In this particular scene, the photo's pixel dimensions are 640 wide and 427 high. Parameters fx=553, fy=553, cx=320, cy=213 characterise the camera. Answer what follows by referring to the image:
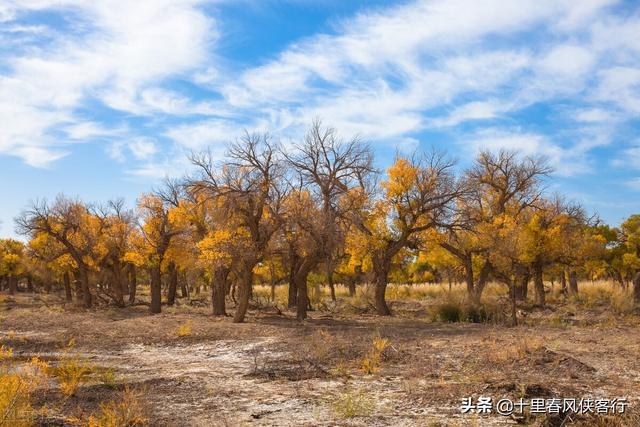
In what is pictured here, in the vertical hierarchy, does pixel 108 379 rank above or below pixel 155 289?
below

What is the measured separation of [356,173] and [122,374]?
1621 centimetres

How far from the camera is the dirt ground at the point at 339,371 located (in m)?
8.62

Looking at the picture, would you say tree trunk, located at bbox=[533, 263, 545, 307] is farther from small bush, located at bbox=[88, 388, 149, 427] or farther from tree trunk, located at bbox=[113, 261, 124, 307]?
small bush, located at bbox=[88, 388, 149, 427]

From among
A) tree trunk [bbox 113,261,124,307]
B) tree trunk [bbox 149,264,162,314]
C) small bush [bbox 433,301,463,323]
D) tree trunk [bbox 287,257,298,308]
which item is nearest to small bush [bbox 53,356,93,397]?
small bush [bbox 433,301,463,323]

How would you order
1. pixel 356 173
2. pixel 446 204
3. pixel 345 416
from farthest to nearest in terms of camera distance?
pixel 446 204, pixel 356 173, pixel 345 416

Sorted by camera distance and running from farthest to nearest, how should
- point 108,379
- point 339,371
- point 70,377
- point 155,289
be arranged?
point 155,289
point 339,371
point 70,377
point 108,379

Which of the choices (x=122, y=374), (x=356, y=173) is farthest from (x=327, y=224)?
(x=122, y=374)

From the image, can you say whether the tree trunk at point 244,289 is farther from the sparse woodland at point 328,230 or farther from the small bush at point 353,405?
the small bush at point 353,405

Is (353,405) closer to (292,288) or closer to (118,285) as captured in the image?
(292,288)

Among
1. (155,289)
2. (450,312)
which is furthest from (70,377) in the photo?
(155,289)

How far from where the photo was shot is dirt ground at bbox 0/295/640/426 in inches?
340

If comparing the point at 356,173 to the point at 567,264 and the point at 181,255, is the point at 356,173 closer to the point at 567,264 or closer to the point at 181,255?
the point at 181,255

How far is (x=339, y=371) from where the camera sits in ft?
38.9

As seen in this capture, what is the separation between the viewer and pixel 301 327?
2184cm
